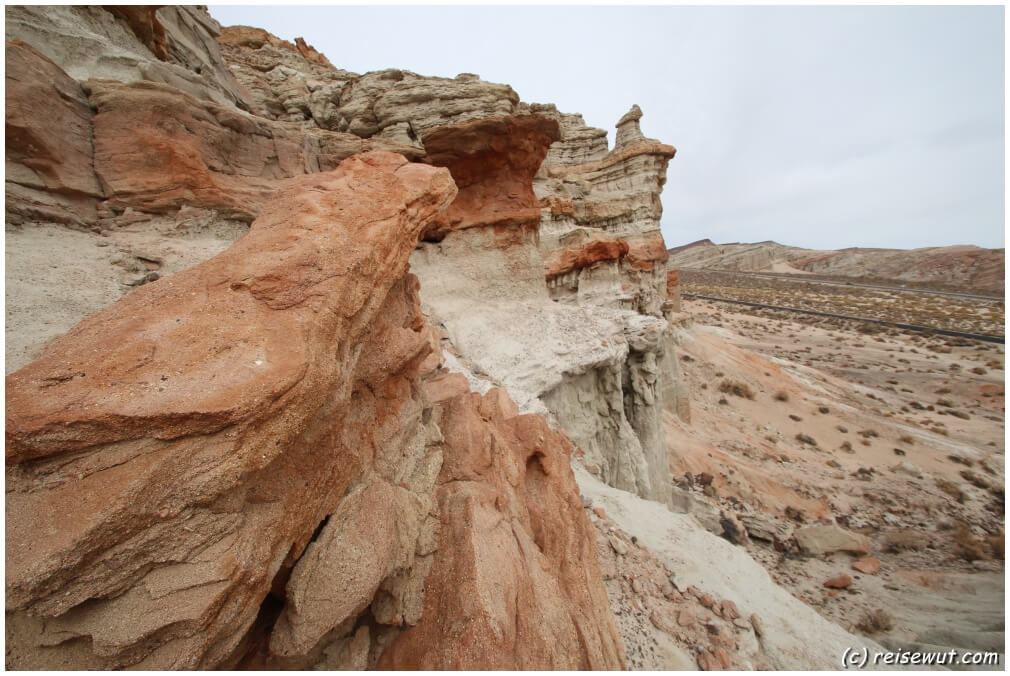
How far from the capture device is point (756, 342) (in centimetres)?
3431

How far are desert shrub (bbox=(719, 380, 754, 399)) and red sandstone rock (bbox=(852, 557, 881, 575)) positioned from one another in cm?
1159

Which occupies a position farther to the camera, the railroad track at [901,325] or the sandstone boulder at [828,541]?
the railroad track at [901,325]

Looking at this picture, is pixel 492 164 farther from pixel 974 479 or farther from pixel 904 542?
pixel 974 479

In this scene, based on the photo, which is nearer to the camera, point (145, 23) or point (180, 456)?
point (180, 456)

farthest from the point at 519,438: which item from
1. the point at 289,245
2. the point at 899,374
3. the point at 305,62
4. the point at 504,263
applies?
the point at 899,374

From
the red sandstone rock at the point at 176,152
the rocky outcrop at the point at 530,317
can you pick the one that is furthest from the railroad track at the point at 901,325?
the red sandstone rock at the point at 176,152

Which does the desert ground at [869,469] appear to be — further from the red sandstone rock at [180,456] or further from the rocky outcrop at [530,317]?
the red sandstone rock at [180,456]

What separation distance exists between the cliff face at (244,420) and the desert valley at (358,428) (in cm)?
2

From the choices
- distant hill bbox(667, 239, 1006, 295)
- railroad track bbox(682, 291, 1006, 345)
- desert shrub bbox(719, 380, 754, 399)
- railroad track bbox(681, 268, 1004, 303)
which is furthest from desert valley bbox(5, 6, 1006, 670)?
distant hill bbox(667, 239, 1006, 295)

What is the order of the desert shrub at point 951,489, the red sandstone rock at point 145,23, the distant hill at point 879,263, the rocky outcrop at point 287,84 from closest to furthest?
the red sandstone rock at point 145,23 → the rocky outcrop at point 287,84 → the desert shrub at point 951,489 → the distant hill at point 879,263

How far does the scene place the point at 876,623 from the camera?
7.75 metres

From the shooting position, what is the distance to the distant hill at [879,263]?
218ft

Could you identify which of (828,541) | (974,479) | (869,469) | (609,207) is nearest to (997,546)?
(869,469)

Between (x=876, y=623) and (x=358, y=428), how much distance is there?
11.4 m
